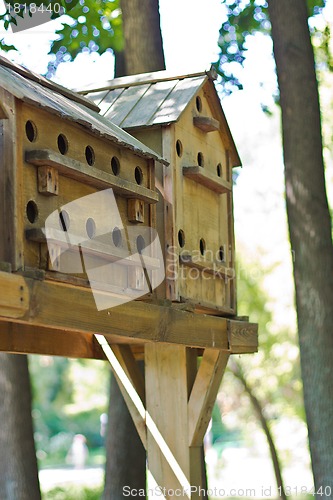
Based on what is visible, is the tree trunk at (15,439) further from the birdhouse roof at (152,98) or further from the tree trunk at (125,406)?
the birdhouse roof at (152,98)

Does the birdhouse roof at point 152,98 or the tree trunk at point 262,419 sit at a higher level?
the birdhouse roof at point 152,98

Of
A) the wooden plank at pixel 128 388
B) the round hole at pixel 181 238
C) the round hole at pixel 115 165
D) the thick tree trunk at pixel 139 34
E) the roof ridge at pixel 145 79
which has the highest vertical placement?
the thick tree trunk at pixel 139 34

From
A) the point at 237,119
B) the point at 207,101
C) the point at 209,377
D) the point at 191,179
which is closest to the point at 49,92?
the point at 191,179

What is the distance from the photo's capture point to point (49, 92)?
17.0 ft

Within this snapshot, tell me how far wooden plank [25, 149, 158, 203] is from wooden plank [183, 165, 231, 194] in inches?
28.1

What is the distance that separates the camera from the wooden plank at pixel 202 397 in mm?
6266

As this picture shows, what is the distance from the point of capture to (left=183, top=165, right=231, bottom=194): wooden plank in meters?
6.21

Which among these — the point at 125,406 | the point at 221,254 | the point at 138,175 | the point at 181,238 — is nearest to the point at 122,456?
the point at 125,406

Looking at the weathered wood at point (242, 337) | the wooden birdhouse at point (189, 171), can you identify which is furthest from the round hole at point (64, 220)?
the weathered wood at point (242, 337)

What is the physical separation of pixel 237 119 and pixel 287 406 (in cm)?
941

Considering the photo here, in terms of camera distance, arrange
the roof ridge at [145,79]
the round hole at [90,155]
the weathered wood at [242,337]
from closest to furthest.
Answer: the round hole at [90,155] → the weathered wood at [242,337] → the roof ridge at [145,79]

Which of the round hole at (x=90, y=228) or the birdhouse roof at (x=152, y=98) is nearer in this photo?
the round hole at (x=90, y=228)

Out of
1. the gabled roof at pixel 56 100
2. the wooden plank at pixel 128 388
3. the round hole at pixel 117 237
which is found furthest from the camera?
the wooden plank at pixel 128 388

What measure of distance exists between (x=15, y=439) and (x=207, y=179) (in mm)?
3133
